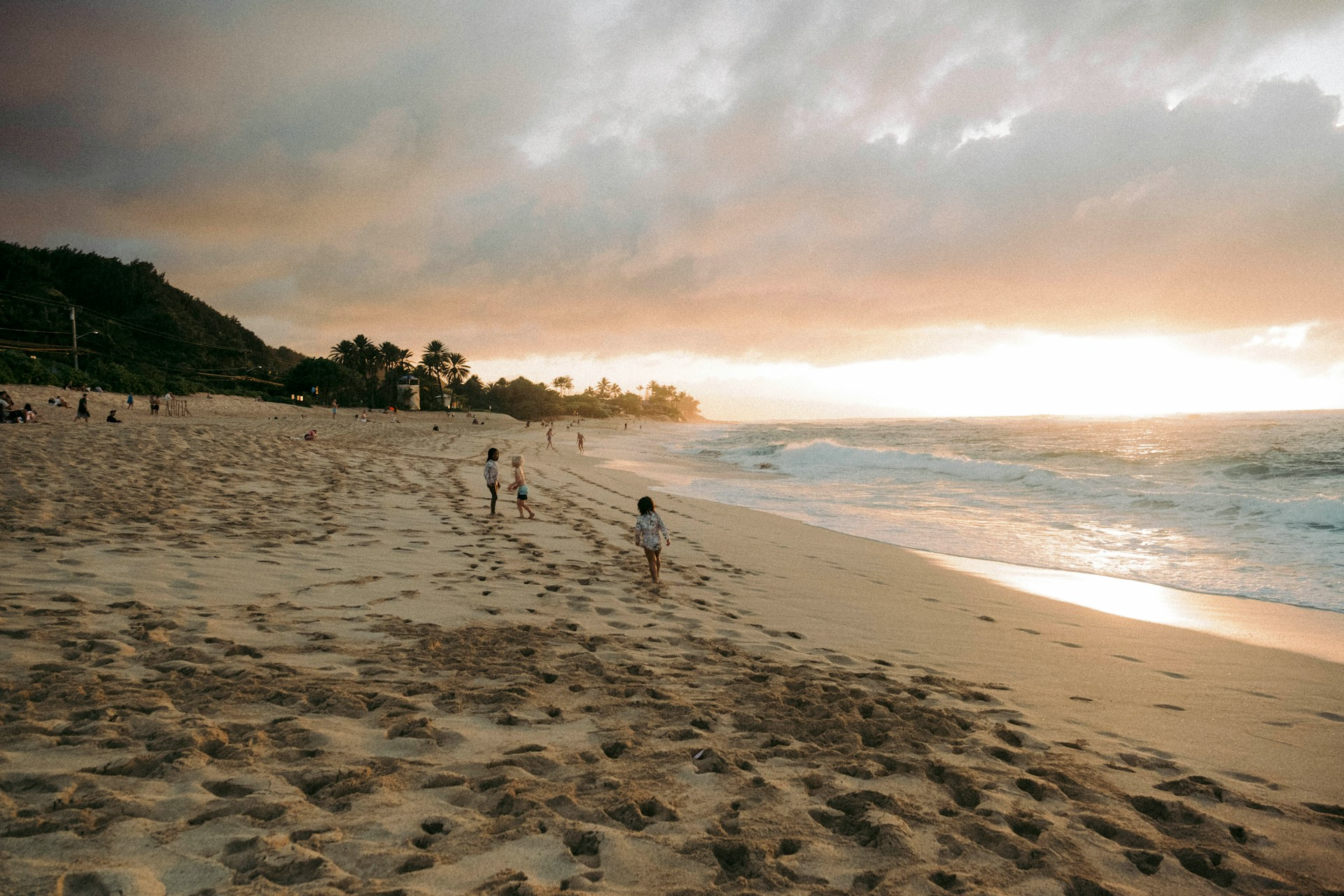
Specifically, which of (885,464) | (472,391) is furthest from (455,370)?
(885,464)

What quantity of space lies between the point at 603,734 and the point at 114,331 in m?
110

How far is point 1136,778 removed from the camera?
13.3 feet

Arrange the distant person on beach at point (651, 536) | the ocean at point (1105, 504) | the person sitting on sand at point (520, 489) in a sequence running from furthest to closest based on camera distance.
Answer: the person sitting on sand at point (520, 489) < the ocean at point (1105, 504) < the distant person on beach at point (651, 536)

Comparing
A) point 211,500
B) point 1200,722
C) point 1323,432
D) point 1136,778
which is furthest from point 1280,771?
point 1323,432

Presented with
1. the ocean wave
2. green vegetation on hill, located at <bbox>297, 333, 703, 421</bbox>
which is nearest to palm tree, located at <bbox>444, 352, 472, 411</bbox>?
green vegetation on hill, located at <bbox>297, 333, 703, 421</bbox>

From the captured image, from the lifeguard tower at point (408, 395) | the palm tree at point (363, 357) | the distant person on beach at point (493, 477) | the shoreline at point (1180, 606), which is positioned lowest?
the shoreline at point (1180, 606)

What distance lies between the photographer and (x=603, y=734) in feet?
13.8

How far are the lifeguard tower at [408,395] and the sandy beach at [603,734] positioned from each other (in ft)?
327

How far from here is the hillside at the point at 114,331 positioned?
191ft

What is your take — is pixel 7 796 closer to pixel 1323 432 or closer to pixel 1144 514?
pixel 1144 514

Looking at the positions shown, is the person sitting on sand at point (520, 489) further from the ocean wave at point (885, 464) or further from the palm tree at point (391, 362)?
the palm tree at point (391, 362)

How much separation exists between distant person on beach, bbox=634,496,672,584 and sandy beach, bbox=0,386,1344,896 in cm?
34

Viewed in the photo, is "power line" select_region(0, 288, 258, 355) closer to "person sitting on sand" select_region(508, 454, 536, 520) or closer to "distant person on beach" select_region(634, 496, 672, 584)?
"person sitting on sand" select_region(508, 454, 536, 520)

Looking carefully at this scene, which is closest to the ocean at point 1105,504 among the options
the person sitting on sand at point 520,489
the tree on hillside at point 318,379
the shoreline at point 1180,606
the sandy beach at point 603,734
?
the shoreline at point 1180,606
